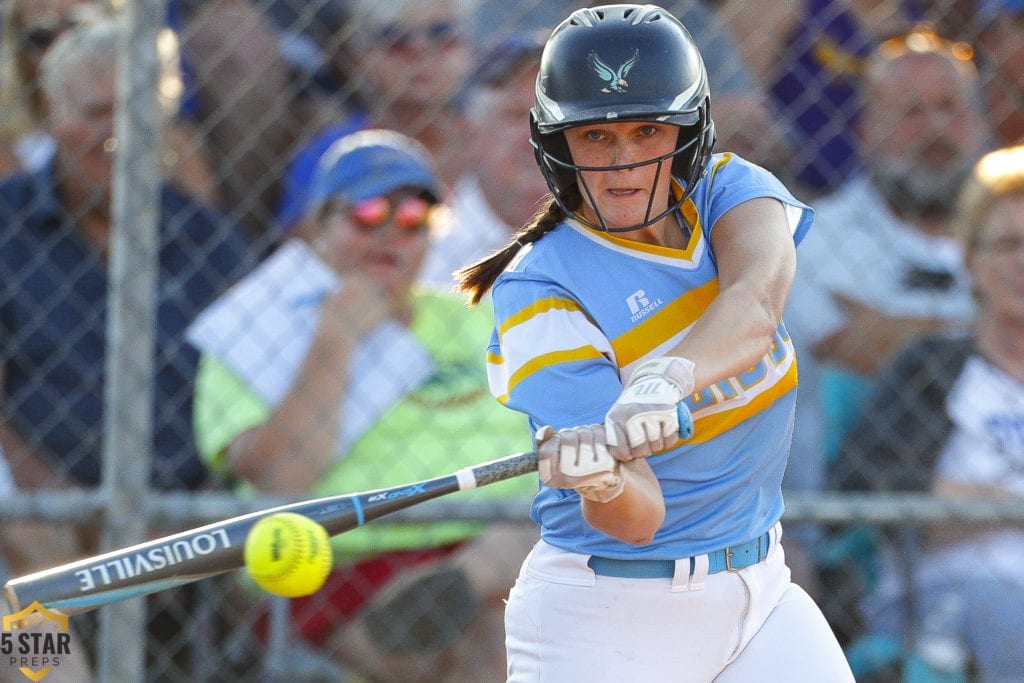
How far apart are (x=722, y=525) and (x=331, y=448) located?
73.6 inches

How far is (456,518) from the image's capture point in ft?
13.8

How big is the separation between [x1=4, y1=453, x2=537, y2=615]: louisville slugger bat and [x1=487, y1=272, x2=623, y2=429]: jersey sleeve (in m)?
0.13

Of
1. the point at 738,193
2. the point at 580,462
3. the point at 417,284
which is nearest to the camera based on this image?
the point at 580,462

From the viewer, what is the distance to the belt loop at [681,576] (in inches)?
105

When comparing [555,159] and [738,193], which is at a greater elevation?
[555,159]

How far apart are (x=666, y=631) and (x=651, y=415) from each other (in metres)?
0.57

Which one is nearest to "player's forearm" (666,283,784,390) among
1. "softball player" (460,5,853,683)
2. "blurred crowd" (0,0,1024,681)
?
"softball player" (460,5,853,683)

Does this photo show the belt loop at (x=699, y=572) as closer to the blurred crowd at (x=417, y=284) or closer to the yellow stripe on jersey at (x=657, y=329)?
the yellow stripe on jersey at (x=657, y=329)

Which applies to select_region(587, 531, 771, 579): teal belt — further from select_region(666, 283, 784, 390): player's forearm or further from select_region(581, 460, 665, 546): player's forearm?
select_region(666, 283, 784, 390): player's forearm

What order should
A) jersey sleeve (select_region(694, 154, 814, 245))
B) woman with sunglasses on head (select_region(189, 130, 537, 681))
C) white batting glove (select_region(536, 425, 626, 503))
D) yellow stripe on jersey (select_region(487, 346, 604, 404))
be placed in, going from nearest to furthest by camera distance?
white batting glove (select_region(536, 425, 626, 503)) → yellow stripe on jersey (select_region(487, 346, 604, 404)) → jersey sleeve (select_region(694, 154, 814, 245)) → woman with sunglasses on head (select_region(189, 130, 537, 681))

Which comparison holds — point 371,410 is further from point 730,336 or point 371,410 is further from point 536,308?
point 730,336

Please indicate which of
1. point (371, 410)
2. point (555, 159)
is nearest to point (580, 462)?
point (555, 159)

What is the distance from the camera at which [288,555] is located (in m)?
2.40

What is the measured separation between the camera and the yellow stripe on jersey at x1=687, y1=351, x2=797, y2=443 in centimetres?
269
